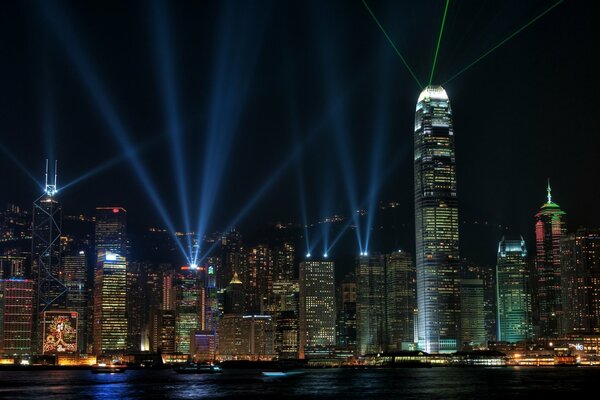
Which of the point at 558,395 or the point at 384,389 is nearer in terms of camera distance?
the point at 558,395

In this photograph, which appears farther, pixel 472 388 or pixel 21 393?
pixel 472 388

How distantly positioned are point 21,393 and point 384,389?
46914mm

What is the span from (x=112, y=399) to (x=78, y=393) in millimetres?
13561

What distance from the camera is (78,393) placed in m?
116

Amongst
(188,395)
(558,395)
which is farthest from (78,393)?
(558,395)

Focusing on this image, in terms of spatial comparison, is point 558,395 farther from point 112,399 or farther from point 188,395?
point 112,399

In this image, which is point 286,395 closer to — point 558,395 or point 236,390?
point 236,390

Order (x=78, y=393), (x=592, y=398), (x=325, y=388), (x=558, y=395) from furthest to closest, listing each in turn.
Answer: (x=325, y=388)
(x=78, y=393)
(x=558, y=395)
(x=592, y=398)

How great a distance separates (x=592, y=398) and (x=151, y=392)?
180 ft

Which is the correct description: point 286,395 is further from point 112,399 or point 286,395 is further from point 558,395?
point 558,395

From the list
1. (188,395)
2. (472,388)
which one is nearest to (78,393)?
(188,395)

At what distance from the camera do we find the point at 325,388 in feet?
407

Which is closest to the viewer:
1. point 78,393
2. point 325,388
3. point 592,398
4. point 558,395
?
point 592,398

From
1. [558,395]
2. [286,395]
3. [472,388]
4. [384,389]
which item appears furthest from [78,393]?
[558,395]
